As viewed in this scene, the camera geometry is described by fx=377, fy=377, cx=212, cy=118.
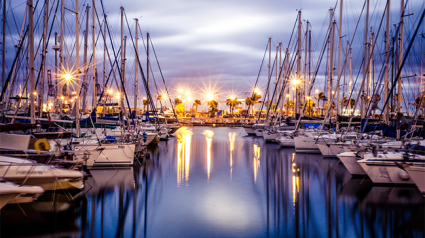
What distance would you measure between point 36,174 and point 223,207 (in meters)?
7.55

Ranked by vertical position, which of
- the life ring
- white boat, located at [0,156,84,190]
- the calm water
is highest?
the life ring

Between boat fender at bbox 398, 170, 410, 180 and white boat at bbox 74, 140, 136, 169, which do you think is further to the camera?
white boat at bbox 74, 140, 136, 169

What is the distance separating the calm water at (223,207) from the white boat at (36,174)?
0.92 m

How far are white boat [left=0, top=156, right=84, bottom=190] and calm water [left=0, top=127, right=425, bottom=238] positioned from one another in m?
0.92

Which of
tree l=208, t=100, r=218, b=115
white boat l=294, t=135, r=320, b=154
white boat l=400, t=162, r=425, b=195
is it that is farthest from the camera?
tree l=208, t=100, r=218, b=115

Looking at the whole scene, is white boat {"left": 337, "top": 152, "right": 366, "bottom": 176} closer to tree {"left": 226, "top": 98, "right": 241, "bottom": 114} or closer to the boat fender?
the boat fender

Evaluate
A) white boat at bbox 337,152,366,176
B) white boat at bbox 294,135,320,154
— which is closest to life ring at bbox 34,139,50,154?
white boat at bbox 337,152,366,176

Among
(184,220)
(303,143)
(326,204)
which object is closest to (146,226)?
(184,220)

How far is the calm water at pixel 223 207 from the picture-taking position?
42.8 ft

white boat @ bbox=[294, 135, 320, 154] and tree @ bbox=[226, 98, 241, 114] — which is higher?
tree @ bbox=[226, 98, 241, 114]

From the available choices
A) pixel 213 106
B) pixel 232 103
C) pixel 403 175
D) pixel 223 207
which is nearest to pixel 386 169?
pixel 403 175

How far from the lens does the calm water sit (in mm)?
13055

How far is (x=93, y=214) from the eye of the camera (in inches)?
571

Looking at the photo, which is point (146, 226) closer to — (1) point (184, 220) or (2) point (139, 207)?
(1) point (184, 220)
